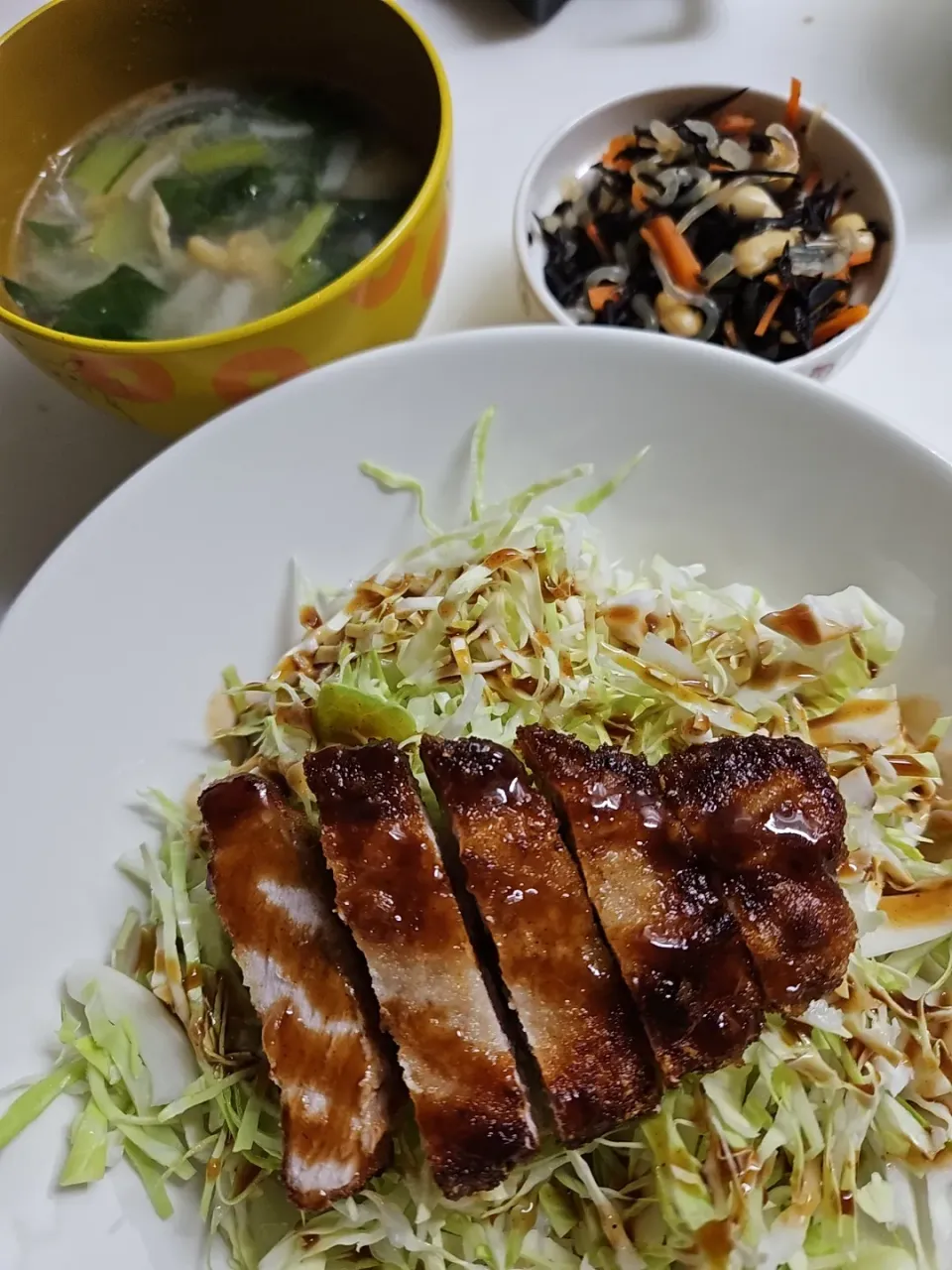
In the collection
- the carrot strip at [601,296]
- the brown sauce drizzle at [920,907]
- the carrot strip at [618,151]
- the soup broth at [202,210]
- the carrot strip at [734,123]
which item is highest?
the soup broth at [202,210]

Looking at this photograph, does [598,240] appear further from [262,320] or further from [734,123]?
[262,320]

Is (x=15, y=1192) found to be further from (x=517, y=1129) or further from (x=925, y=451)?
(x=925, y=451)

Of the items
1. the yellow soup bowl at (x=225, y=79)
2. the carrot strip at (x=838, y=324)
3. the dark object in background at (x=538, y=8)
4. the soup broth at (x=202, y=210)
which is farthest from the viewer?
the dark object in background at (x=538, y=8)

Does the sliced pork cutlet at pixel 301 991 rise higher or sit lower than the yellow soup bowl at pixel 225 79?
A: lower

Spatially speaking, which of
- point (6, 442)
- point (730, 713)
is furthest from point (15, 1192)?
point (6, 442)

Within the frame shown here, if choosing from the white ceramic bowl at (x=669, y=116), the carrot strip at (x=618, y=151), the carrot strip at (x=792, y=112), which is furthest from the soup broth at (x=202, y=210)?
the carrot strip at (x=792, y=112)

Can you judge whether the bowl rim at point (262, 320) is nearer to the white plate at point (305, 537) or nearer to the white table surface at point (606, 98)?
the white plate at point (305, 537)
